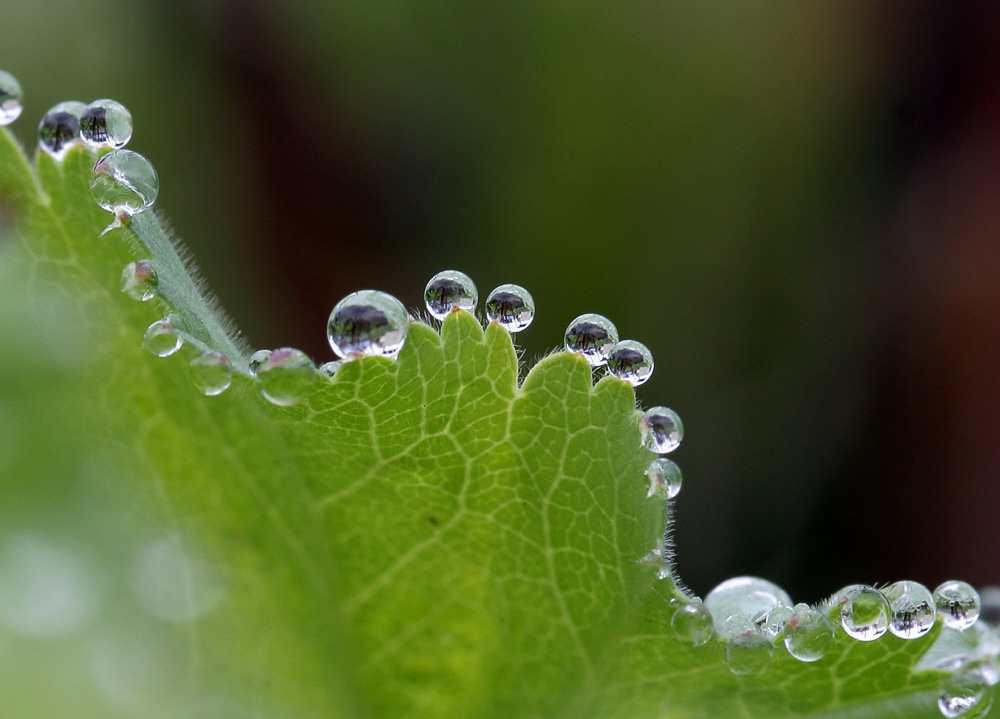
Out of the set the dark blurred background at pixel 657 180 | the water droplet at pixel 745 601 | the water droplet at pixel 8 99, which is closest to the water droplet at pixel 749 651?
the water droplet at pixel 745 601

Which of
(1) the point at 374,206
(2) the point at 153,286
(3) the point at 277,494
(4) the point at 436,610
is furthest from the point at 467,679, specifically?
(1) the point at 374,206

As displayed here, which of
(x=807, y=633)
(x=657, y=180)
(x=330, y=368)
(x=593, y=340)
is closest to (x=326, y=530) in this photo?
(x=330, y=368)

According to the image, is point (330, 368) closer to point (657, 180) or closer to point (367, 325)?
point (367, 325)

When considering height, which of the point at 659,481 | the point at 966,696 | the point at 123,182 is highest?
the point at 123,182

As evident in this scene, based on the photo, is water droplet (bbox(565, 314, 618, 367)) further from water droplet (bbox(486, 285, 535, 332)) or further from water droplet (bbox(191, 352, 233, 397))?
water droplet (bbox(191, 352, 233, 397))

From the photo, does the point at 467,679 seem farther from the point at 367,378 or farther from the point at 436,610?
the point at 367,378
